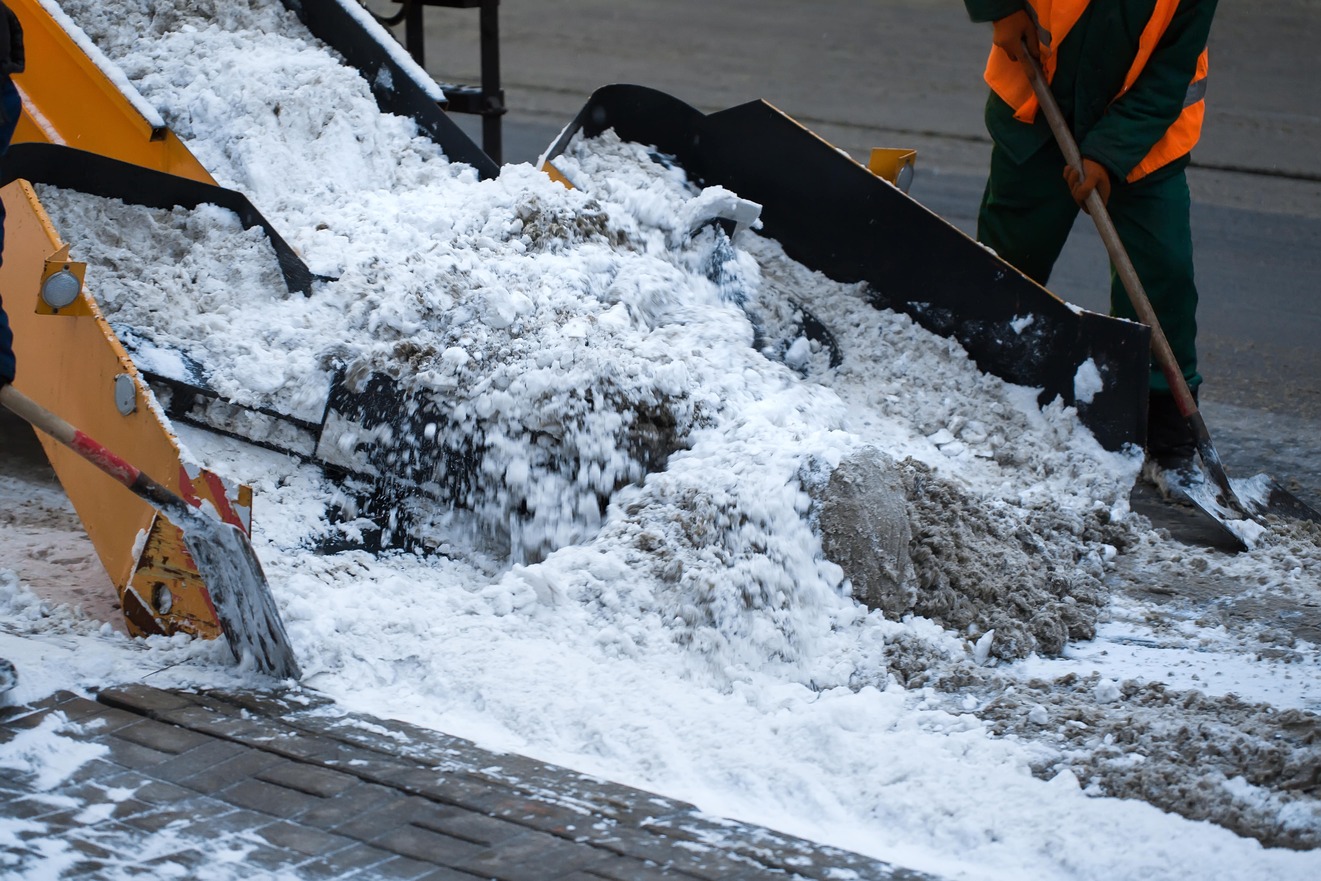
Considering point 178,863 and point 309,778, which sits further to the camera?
point 309,778

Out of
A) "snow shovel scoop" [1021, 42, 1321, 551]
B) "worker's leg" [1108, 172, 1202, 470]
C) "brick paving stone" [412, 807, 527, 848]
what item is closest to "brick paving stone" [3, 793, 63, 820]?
"brick paving stone" [412, 807, 527, 848]

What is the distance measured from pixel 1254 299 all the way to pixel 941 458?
316 centimetres

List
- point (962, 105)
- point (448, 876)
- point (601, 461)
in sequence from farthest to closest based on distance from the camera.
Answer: point (962, 105)
point (601, 461)
point (448, 876)

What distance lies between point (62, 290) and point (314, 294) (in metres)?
0.72

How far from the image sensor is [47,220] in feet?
9.67

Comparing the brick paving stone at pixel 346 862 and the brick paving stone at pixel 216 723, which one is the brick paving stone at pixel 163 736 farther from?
the brick paving stone at pixel 346 862

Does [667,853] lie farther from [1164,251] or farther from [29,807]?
[1164,251]

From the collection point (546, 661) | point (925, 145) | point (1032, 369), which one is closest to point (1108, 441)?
point (1032, 369)

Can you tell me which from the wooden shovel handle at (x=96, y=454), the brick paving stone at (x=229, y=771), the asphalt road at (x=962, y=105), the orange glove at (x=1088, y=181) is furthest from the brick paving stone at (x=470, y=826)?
the asphalt road at (x=962, y=105)

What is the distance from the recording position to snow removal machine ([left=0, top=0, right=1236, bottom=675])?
106 inches

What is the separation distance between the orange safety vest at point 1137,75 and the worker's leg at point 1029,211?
151 mm

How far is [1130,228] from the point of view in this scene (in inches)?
155

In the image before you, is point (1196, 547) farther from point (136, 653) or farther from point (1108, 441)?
point (136, 653)

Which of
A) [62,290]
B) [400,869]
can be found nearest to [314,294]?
[62,290]
